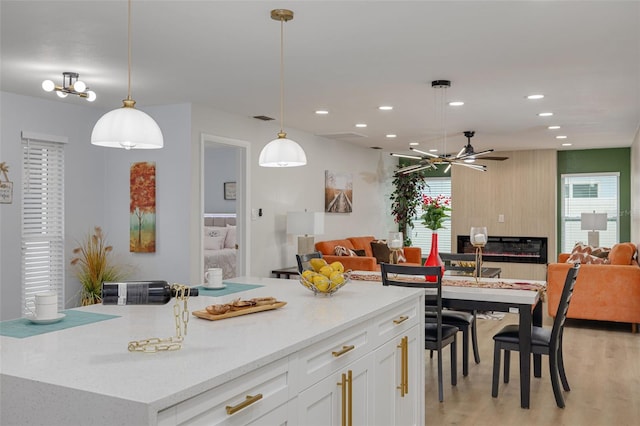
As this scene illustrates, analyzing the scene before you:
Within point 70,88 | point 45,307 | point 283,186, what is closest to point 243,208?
point 283,186

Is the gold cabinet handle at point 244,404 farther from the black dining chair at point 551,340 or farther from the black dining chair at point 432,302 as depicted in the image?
the black dining chair at point 551,340

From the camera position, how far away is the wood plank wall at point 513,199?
1001 centimetres

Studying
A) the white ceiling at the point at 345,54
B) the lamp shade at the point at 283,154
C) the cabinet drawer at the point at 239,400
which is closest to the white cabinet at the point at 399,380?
the cabinet drawer at the point at 239,400

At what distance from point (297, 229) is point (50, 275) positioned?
2.88 m

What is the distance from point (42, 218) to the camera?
584 cm

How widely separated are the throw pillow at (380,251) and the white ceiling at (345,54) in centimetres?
291

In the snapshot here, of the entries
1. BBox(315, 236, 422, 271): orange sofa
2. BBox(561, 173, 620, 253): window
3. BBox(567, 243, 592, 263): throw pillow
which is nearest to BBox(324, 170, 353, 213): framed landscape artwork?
BBox(315, 236, 422, 271): orange sofa

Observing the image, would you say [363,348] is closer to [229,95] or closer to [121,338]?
[121,338]

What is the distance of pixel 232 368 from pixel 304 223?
566 cm

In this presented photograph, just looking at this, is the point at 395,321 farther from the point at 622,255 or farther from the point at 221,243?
the point at 221,243

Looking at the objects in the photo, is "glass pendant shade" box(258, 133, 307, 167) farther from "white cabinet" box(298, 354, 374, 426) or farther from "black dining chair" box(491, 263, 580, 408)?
"black dining chair" box(491, 263, 580, 408)

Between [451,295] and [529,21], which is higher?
[529,21]

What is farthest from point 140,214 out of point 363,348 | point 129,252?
point 363,348

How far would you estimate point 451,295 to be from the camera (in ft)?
13.0
